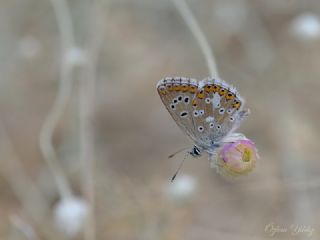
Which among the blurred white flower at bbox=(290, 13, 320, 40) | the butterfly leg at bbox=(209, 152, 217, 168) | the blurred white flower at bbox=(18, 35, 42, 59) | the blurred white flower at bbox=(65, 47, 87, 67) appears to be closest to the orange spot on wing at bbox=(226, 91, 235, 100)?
the butterfly leg at bbox=(209, 152, 217, 168)

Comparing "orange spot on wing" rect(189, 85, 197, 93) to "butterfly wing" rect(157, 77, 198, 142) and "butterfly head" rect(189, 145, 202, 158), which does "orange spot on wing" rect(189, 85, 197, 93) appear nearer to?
"butterfly wing" rect(157, 77, 198, 142)

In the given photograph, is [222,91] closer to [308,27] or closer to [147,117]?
[308,27]

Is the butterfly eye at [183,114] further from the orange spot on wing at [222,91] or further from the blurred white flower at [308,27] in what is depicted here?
the blurred white flower at [308,27]

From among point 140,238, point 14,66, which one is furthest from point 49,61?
point 140,238

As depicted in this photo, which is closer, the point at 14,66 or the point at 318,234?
the point at 318,234

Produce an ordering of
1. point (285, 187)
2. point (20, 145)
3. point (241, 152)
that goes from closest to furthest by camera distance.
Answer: point (241, 152)
point (285, 187)
point (20, 145)

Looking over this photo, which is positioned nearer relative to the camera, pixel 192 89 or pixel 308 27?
pixel 192 89

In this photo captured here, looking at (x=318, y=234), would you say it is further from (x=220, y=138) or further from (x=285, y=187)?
(x=220, y=138)

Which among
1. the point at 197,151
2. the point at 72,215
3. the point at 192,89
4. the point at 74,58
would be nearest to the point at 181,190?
the point at 72,215
